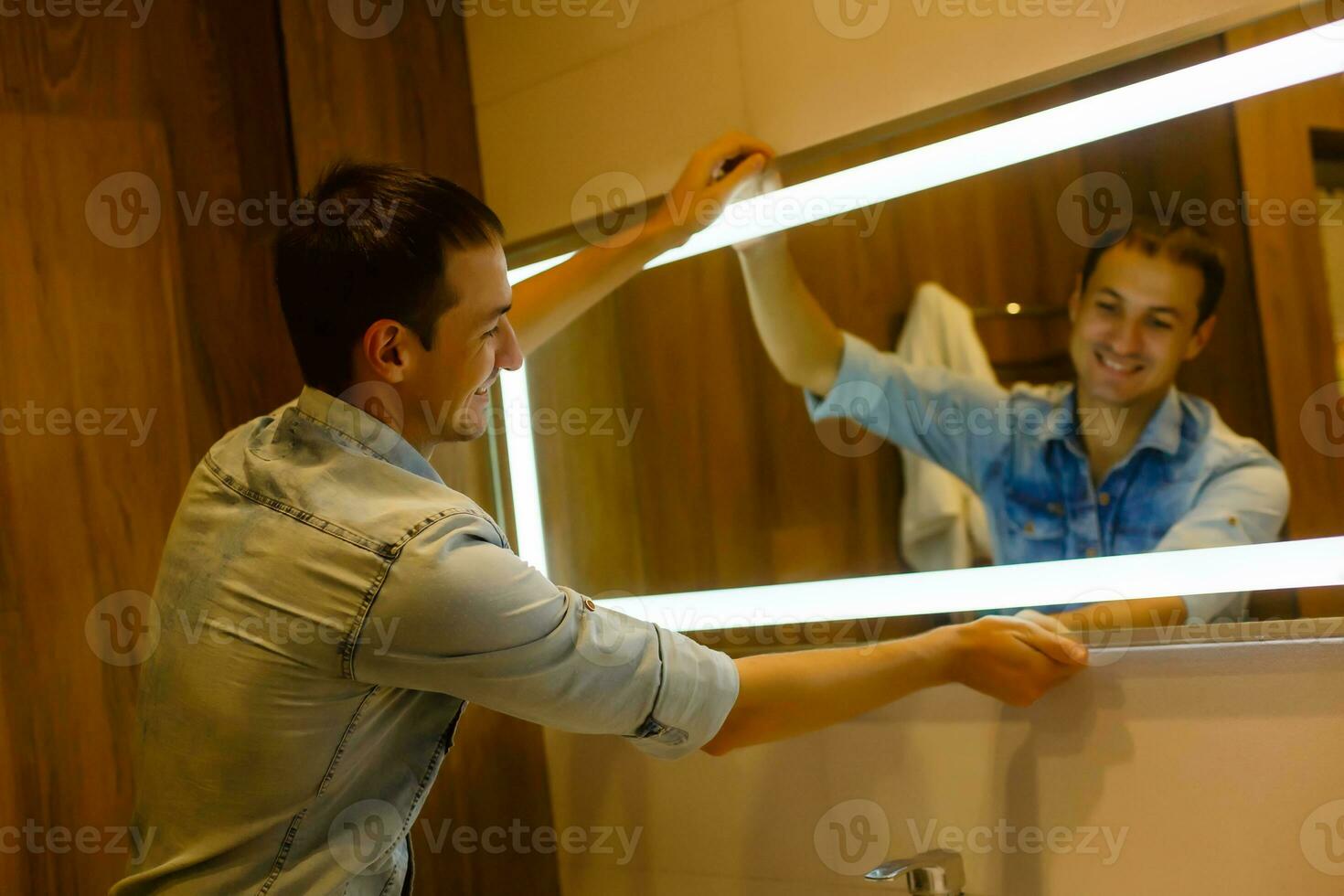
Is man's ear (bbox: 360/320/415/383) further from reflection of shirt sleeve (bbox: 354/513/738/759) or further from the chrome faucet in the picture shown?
the chrome faucet

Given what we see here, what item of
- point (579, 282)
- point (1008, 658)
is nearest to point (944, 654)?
point (1008, 658)

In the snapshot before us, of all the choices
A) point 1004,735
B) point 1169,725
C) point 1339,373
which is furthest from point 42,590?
point 1339,373

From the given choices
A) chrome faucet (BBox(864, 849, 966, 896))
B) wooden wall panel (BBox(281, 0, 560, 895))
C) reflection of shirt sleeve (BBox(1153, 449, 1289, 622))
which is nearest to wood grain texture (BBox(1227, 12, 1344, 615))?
reflection of shirt sleeve (BBox(1153, 449, 1289, 622))

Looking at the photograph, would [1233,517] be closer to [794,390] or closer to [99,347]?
A: [794,390]

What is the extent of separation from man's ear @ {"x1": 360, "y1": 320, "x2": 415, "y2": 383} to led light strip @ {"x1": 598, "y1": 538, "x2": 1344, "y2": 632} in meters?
0.43

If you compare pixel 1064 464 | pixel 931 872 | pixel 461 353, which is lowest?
pixel 931 872

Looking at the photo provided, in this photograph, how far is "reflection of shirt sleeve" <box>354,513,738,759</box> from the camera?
73 centimetres

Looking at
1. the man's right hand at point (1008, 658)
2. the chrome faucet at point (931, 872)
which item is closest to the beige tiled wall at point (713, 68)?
the man's right hand at point (1008, 658)

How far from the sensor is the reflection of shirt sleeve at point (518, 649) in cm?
73

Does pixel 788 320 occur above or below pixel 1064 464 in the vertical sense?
above

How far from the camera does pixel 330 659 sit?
0.75 meters

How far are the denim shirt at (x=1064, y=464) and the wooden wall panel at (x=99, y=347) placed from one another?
66 cm

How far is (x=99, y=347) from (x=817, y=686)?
2.63 feet

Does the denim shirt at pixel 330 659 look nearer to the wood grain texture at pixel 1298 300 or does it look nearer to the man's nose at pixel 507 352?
the man's nose at pixel 507 352
